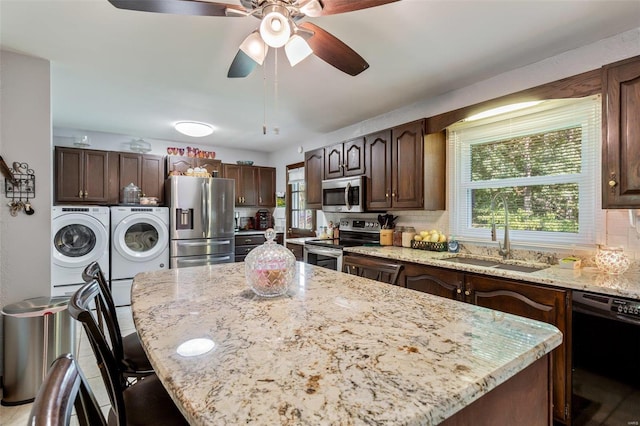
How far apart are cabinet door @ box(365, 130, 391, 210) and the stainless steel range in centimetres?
38

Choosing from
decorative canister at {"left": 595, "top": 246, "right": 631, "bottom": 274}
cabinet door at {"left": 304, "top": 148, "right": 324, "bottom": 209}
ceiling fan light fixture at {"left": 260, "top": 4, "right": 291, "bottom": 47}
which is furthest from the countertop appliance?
cabinet door at {"left": 304, "top": 148, "right": 324, "bottom": 209}

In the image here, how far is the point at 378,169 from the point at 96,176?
3790 millimetres

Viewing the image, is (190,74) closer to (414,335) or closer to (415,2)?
(415,2)

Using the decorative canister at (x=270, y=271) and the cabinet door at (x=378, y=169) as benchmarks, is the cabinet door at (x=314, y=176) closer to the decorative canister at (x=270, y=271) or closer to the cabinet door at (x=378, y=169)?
the cabinet door at (x=378, y=169)

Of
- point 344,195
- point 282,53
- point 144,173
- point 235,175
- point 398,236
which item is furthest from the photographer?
point 235,175

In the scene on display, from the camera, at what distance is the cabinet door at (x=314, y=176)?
420 cm

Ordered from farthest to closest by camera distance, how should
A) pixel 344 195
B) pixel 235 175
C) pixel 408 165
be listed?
1. pixel 235 175
2. pixel 344 195
3. pixel 408 165

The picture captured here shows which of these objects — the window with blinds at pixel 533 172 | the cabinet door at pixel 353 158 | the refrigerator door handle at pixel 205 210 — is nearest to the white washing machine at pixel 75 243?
the refrigerator door handle at pixel 205 210

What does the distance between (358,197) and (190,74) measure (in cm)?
205

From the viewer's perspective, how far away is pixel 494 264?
2.49 meters

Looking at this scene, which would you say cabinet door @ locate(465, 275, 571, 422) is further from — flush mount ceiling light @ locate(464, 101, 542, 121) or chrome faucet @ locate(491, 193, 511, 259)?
flush mount ceiling light @ locate(464, 101, 542, 121)

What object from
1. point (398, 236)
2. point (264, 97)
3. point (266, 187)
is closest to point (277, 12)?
point (264, 97)

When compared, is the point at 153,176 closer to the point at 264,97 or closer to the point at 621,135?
the point at 264,97

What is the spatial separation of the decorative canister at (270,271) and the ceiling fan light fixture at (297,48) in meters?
1.02
